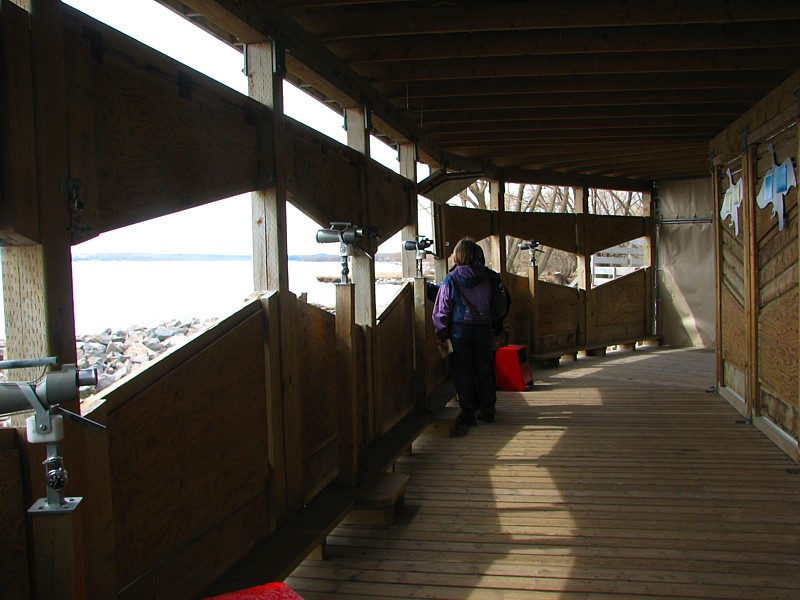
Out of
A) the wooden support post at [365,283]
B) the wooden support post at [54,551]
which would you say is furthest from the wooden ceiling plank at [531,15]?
the wooden support post at [54,551]

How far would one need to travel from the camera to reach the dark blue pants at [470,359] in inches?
253

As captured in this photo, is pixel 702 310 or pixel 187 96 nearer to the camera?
pixel 187 96

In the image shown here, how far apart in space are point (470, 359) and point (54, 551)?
5214mm

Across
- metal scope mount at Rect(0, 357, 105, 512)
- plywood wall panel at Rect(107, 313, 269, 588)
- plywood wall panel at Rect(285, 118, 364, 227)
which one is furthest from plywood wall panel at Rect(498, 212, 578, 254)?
metal scope mount at Rect(0, 357, 105, 512)

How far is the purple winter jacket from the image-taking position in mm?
6375

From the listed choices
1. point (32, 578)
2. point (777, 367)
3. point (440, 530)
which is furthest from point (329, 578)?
point (777, 367)

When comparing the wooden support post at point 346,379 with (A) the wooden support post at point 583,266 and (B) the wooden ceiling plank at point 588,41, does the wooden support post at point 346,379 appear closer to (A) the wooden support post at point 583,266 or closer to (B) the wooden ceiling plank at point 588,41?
(B) the wooden ceiling plank at point 588,41

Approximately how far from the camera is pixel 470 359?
6.54 m

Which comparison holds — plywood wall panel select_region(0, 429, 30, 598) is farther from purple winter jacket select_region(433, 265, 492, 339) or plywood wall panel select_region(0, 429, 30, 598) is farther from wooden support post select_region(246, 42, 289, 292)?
purple winter jacket select_region(433, 265, 492, 339)

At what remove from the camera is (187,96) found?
2770 mm

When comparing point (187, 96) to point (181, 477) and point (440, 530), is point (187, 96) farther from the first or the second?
point (440, 530)

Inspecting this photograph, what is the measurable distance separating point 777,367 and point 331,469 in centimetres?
364

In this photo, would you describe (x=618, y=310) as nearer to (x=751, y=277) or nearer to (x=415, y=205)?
(x=751, y=277)

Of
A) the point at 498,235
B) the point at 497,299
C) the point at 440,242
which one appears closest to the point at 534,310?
the point at 498,235
